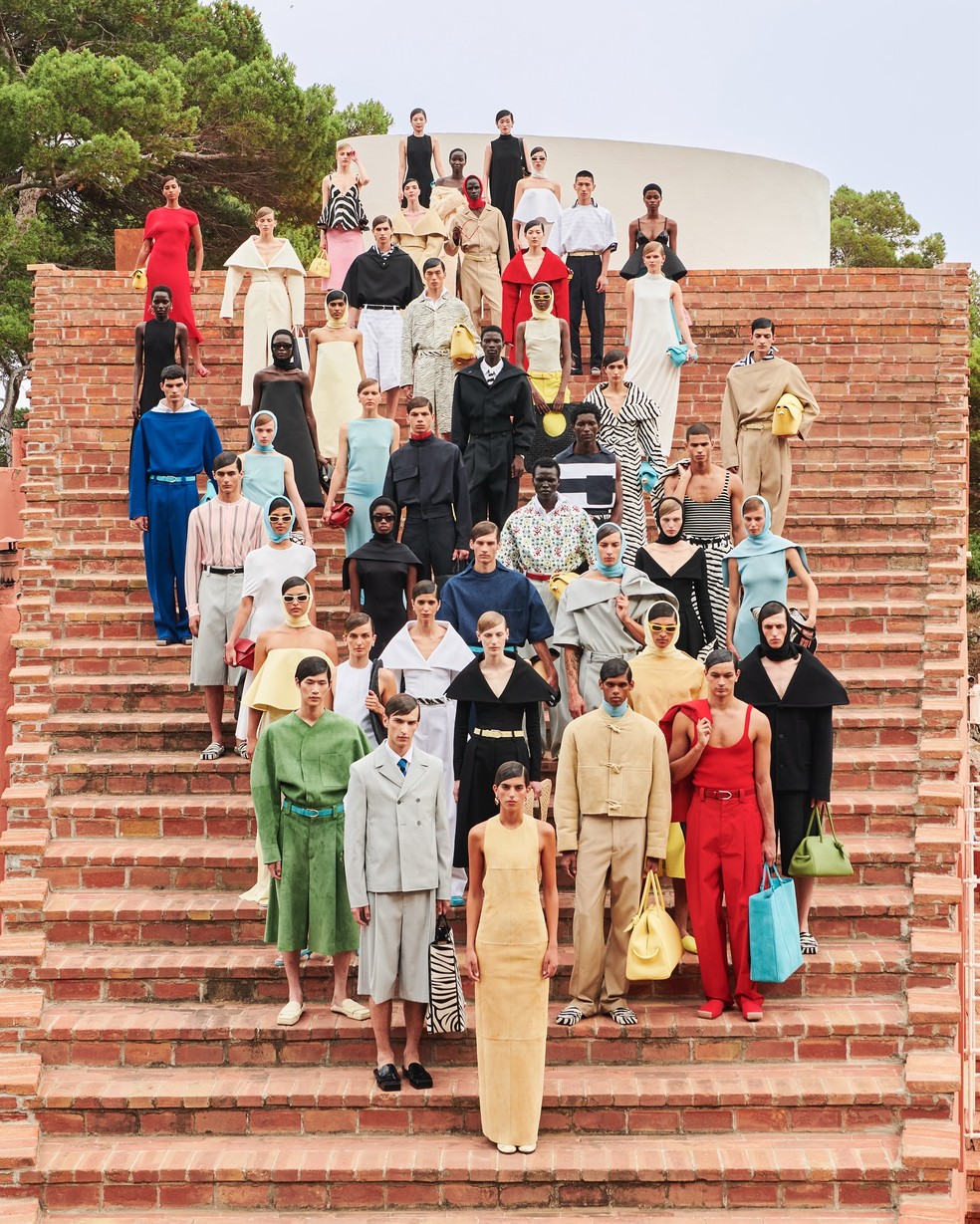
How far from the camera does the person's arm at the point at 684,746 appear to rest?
26.4ft

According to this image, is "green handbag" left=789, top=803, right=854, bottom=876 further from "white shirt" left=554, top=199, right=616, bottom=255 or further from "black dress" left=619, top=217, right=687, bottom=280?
"white shirt" left=554, top=199, right=616, bottom=255

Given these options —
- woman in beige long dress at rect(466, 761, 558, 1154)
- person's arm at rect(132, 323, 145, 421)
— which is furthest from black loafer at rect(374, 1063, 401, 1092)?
person's arm at rect(132, 323, 145, 421)

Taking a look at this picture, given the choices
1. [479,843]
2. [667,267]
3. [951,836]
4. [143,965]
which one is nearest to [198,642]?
[143,965]

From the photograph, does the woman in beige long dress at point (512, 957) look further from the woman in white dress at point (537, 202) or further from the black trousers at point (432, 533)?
the woman in white dress at point (537, 202)

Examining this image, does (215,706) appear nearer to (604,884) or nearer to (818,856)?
(604,884)

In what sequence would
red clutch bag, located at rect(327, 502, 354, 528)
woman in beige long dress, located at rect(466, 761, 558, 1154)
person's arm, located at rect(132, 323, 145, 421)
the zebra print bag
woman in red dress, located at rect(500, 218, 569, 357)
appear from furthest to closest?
woman in red dress, located at rect(500, 218, 569, 357) < person's arm, located at rect(132, 323, 145, 421) < red clutch bag, located at rect(327, 502, 354, 528) < the zebra print bag < woman in beige long dress, located at rect(466, 761, 558, 1154)

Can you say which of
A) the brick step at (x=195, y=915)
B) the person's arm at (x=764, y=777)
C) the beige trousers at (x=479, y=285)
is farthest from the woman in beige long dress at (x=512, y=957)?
the beige trousers at (x=479, y=285)

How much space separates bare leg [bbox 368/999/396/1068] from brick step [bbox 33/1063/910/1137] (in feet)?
0.51

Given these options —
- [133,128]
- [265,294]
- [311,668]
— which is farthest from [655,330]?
[133,128]

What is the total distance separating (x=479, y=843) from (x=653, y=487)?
4.00m

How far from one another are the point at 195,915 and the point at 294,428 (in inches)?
132

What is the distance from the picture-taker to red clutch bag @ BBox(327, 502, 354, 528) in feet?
33.6

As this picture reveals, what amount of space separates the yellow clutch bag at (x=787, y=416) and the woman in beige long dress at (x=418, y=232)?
12.0ft

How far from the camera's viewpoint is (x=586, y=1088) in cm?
784
